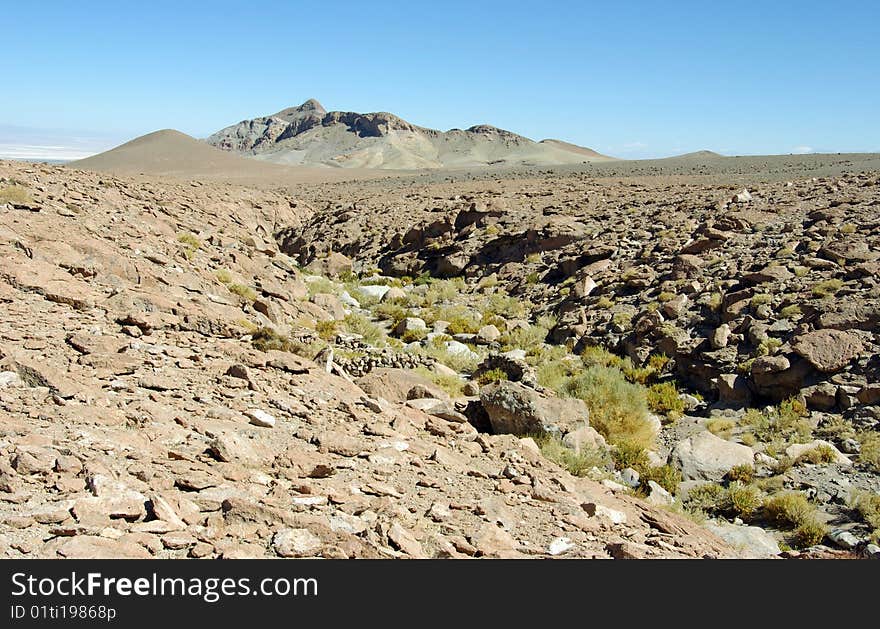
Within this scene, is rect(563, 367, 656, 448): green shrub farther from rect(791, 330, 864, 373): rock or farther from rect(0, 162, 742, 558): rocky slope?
rect(791, 330, 864, 373): rock

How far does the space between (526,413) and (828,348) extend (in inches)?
216

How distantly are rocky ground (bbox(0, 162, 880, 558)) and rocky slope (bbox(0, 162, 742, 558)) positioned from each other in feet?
0.08

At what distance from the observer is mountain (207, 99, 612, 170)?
124m

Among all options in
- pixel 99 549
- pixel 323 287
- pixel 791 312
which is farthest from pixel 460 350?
pixel 99 549

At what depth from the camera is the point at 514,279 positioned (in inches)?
716

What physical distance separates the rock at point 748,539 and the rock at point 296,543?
386 centimetres

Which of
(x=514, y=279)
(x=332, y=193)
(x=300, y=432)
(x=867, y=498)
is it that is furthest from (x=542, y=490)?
(x=332, y=193)

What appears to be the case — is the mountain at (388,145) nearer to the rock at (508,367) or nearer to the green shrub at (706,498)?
the rock at (508,367)

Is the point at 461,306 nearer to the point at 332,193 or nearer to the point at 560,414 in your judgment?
the point at 560,414

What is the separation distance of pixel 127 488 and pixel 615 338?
1034 cm

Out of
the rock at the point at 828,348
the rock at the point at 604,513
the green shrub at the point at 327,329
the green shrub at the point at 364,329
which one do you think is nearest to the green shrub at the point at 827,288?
the rock at the point at 828,348

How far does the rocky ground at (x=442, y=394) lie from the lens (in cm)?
416

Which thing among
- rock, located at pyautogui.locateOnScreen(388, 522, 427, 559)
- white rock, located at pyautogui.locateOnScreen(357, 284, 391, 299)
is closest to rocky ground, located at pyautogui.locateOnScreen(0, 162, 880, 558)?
rock, located at pyautogui.locateOnScreen(388, 522, 427, 559)

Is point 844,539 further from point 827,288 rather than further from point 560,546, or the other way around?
point 827,288
